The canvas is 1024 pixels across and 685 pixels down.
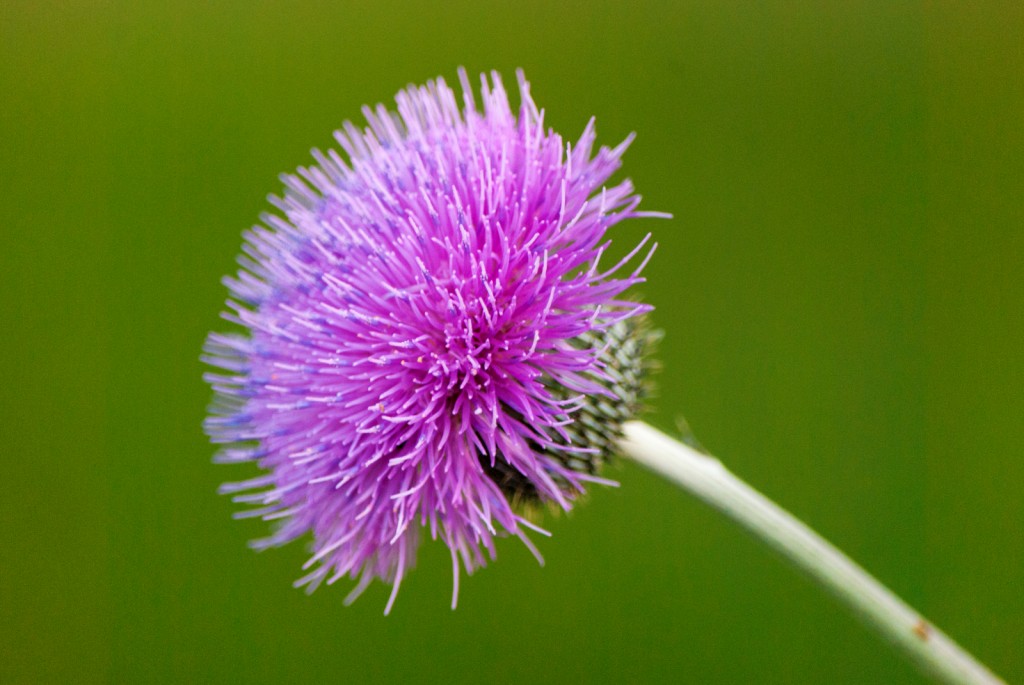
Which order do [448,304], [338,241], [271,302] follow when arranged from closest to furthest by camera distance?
[448,304]
[338,241]
[271,302]

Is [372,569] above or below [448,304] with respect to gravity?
below

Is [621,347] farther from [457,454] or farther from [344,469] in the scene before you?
[344,469]

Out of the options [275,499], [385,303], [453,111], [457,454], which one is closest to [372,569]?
[275,499]

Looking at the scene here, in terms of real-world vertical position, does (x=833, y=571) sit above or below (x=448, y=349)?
below
